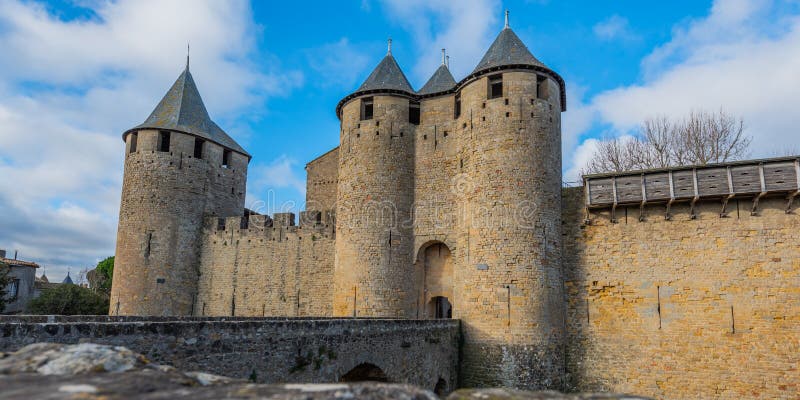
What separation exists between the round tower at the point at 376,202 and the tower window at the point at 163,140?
27.6 ft

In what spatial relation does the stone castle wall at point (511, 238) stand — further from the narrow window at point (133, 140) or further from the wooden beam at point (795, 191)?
the narrow window at point (133, 140)

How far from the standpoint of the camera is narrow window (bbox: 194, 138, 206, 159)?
2250 cm

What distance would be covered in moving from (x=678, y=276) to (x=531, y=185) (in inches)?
181

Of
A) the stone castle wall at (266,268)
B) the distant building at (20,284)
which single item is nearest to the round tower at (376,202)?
the stone castle wall at (266,268)

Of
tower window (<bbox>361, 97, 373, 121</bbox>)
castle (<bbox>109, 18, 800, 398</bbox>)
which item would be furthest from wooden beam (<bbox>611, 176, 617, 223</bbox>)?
tower window (<bbox>361, 97, 373, 121</bbox>)

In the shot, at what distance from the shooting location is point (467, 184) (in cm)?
1622

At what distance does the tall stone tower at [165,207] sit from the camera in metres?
20.8

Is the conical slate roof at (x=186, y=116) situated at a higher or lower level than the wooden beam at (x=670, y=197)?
higher

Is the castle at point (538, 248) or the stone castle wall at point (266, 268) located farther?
the stone castle wall at point (266, 268)

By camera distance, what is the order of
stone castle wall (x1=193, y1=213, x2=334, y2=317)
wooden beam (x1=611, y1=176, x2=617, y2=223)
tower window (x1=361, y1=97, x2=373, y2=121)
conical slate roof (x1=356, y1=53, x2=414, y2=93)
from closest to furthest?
1. wooden beam (x1=611, y1=176, x2=617, y2=223)
2. conical slate roof (x1=356, y1=53, x2=414, y2=93)
3. tower window (x1=361, y1=97, x2=373, y2=121)
4. stone castle wall (x1=193, y1=213, x2=334, y2=317)

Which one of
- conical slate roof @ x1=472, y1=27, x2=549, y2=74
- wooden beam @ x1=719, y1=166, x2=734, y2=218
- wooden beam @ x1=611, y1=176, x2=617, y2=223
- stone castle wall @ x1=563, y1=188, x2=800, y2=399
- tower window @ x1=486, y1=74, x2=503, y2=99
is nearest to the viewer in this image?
stone castle wall @ x1=563, y1=188, x2=800, y2=399

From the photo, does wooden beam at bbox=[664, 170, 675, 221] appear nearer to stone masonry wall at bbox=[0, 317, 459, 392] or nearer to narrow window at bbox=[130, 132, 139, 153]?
stone masonry wall at bbox=[0, 317, 459, 392]

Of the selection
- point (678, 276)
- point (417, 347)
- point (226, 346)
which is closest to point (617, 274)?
point (678, 276)

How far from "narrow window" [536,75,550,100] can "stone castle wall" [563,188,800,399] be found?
3.50m
